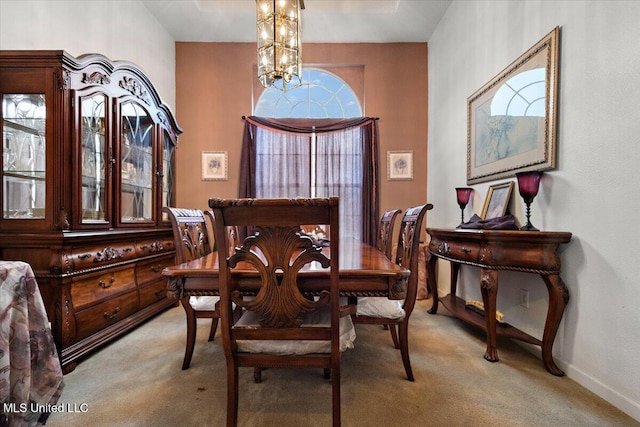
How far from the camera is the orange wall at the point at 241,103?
376 centimetres

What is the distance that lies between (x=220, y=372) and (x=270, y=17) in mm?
2278

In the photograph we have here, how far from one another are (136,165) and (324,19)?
104 inches

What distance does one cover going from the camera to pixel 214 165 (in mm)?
3762

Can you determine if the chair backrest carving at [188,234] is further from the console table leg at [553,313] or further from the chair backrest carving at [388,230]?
the console table leg at [553,313]

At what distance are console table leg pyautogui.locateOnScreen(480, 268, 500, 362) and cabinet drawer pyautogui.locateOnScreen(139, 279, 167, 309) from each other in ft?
7.76

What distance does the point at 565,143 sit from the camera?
5.69 ft

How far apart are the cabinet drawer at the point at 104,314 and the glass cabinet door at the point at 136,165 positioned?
2.06 ft

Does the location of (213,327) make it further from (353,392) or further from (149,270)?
(353,392)

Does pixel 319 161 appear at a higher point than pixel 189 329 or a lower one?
higher

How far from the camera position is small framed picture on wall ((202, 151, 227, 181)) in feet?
12.3

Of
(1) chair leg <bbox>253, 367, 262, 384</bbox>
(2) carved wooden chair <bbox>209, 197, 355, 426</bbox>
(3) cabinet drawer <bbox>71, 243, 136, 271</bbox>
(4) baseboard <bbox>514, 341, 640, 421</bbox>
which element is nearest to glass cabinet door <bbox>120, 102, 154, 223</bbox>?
(3) cabinet drawer <bbox>71, 243, 136, 271</bbox>

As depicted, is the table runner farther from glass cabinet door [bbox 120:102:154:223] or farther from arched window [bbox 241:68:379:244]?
arched window [bbox 241:68:379:244]

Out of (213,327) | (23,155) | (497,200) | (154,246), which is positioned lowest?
(213,327)

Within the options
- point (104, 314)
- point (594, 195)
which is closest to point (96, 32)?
point (104, 314)
